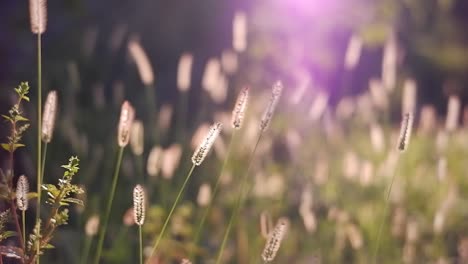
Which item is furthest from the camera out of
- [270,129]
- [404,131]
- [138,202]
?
[270,129]

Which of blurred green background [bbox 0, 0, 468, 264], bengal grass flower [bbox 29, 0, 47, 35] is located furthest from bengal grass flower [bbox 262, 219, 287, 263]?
bengal grass flower [bbox 29, 0, 47, 35]

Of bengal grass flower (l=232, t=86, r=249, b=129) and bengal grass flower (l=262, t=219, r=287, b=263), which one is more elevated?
bengal grass flower (l=232, t=86, r=249, b=129)

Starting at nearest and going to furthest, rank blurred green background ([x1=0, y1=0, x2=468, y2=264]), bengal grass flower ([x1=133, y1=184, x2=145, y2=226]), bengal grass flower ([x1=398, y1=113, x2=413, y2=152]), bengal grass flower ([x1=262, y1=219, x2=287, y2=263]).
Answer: bengal grass flower ([x1=133, y1=184, x2=145, y2=226]) → bengal grass flower ([x1=262, y1=219, x2=287, y2=263]) → bengal grass flower ([x1=398, y1=113, x2=413, y2=152]) → blurred green background ([x1=0, y1=0, x2=468, y2=264])

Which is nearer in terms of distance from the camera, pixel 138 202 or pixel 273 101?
pixel 138 202


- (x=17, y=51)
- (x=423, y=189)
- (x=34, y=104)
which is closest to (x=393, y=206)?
(x=423, y=189)

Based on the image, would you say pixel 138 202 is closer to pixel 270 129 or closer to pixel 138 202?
pixel 138 202

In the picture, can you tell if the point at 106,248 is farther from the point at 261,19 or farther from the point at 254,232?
the point at 261,19

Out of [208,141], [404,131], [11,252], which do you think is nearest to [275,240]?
[208,141]

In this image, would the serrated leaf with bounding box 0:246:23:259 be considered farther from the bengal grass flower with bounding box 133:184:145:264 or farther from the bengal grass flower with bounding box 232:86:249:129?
the bengal grass flower with bounding box 232:86:249:129

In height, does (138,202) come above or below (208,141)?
below
